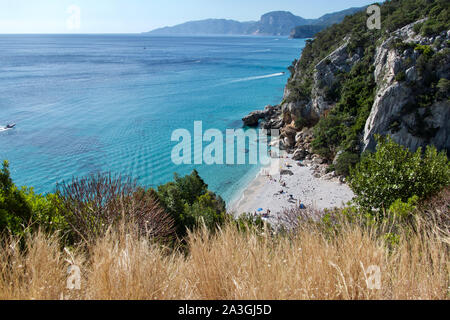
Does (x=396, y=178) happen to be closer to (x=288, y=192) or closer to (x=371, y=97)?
(x=288, y=192)

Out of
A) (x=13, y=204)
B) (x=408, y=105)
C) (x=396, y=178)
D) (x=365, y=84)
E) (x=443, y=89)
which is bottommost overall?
(x=396, y=178)

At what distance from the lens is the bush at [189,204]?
15.9 metres

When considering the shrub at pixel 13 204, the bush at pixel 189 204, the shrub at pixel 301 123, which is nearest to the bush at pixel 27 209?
the shrub at pixel 13 204

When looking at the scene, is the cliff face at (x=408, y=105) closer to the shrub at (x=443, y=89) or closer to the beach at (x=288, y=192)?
the shrub at (x=443, y=89)

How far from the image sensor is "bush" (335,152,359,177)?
27844 mm

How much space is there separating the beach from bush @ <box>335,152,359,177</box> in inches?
36.6

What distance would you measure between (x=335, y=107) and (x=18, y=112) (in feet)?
159

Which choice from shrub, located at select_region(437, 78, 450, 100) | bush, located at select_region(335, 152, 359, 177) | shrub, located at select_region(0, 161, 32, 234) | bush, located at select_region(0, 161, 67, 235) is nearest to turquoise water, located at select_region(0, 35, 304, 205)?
bush, located at select_region(335, 152, 359, 177)

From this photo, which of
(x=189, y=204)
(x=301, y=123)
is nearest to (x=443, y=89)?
(x=301, y=123)

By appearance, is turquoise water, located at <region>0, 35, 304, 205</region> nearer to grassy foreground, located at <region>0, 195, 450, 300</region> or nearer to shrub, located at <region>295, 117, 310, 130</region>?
shrub, located at <region>295, 117, 310, 130</region>

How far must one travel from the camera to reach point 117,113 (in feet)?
168

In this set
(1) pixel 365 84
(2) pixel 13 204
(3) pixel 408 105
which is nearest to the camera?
(2) pixel 13 204

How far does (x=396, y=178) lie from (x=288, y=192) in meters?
15.8
